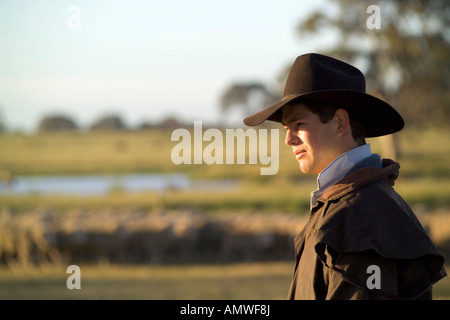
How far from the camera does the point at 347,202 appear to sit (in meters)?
2.38

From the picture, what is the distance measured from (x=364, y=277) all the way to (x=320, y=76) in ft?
2.33

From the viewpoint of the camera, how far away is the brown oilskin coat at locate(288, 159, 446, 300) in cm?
229

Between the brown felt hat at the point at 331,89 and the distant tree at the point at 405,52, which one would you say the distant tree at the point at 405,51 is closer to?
the distant tree at the point at 405,52

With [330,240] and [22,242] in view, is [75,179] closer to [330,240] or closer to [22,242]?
[22,242]

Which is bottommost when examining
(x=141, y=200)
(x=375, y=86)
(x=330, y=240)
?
(x=330, y=240)

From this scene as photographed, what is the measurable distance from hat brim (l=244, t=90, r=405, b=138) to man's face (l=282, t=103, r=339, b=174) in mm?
56

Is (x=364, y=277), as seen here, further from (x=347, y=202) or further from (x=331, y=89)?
(x=331, y=89)

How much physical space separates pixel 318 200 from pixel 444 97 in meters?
24.5

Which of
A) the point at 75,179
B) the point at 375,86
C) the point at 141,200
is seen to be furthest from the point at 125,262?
the point at 75,179

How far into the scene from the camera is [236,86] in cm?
3397

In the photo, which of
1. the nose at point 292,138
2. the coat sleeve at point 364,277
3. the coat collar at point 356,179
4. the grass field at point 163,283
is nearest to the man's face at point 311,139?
the nose at point 292,138

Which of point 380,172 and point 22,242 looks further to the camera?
point 22,242

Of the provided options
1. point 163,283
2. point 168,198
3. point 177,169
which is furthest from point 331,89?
point 177,169

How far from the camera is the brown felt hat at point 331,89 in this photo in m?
2.51
